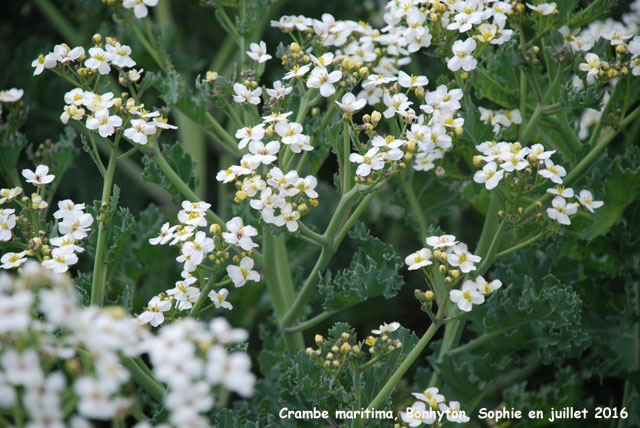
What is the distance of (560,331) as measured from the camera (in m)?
2.38

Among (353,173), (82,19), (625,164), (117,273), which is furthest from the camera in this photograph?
(82,19)

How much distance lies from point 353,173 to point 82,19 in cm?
257

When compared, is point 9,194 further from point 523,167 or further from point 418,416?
point 523,167

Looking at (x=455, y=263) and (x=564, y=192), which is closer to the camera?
(x=455, y=263)

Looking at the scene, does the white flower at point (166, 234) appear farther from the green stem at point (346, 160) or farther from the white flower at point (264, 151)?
the green stem at point (346, 160)

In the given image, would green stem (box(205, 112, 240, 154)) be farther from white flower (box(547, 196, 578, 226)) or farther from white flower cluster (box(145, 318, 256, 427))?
white flower cluster (box(145, 318, 256, 427))

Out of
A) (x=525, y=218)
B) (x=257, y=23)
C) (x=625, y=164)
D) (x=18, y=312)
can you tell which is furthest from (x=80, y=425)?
(x=625, y=164)

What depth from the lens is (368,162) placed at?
1.97 m

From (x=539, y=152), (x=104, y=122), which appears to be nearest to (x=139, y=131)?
(x=104, y=122)

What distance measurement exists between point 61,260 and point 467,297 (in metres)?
1.11

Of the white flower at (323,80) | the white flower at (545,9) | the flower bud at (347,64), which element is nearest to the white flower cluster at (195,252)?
the white flower at (323,80)

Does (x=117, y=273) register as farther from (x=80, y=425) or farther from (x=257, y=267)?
(x=80, y=425)

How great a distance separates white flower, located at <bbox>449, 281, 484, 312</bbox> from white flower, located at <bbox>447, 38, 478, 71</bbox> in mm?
675

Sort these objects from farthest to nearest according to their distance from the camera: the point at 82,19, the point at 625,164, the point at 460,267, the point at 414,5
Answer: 1. the point at 82,19
2. the point at 625,164
3. the point at 414,5
4. the point at 460,267
